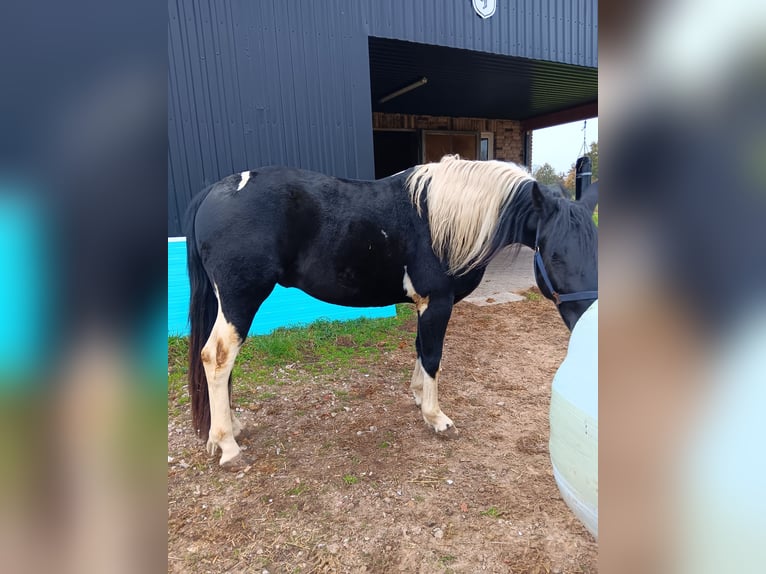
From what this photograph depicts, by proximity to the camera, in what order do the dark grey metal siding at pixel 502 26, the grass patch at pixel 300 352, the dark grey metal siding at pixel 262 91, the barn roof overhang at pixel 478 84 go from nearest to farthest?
the grass patch at pixel 300 352 < the dark grey metal siding at pixel 262 91 < the dark grey metal siding at pixel 502 26 < the barn roof overhang at pixel 478 84

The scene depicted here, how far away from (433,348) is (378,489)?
2.94ft

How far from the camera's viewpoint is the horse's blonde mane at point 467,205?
2490 millimetres

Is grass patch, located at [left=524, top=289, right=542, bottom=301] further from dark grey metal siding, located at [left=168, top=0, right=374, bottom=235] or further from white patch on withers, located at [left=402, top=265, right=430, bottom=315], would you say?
white patch on withers, located at [left=402, top=265, right=430, bottom=315]

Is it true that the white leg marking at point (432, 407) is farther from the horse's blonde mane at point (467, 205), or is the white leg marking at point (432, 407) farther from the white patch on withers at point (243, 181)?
the white patch on withers at point (243, 181)

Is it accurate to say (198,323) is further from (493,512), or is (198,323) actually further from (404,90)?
(404,90)

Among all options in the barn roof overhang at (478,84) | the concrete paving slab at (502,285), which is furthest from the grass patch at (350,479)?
the barn roof overhang at (478,84)

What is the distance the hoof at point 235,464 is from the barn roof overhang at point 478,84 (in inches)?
191

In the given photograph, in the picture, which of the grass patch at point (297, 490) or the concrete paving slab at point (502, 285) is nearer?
the grass patch at point (297, 490)

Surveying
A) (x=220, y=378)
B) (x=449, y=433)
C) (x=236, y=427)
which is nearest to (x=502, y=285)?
(x=449, y=433)

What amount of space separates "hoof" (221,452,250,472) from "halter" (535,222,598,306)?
1.97m

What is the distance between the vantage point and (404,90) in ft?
25.7
